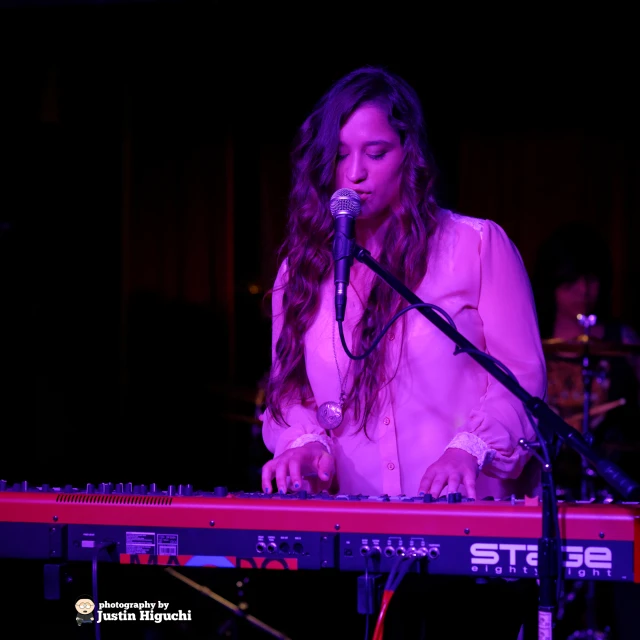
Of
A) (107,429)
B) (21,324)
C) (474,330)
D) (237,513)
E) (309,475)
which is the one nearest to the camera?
(237,513)

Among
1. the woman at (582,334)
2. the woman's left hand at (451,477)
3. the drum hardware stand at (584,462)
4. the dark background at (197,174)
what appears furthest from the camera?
the dark background at (197,174)

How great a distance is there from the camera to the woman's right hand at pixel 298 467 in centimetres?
181

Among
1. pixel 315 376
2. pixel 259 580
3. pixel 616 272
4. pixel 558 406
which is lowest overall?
pixel 259 580

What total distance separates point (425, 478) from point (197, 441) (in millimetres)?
5047

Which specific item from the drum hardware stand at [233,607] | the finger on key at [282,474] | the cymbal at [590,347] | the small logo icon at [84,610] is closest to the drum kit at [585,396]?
the cymbal at [590,347]

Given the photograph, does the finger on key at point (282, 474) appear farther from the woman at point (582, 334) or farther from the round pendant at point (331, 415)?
the woman at point (582, 334)

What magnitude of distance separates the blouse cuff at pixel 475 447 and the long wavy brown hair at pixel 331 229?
0.31 meters

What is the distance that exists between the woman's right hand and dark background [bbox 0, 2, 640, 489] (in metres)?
3.60

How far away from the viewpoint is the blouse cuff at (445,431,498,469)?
1.80 meters

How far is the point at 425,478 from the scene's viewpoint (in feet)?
5.65

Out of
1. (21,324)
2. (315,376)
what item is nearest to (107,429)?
(21,324)

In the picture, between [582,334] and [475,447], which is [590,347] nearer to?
[582,334]

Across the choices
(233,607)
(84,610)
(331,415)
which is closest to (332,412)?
(331,415)

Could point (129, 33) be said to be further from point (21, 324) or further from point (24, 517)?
point (24, 517)
